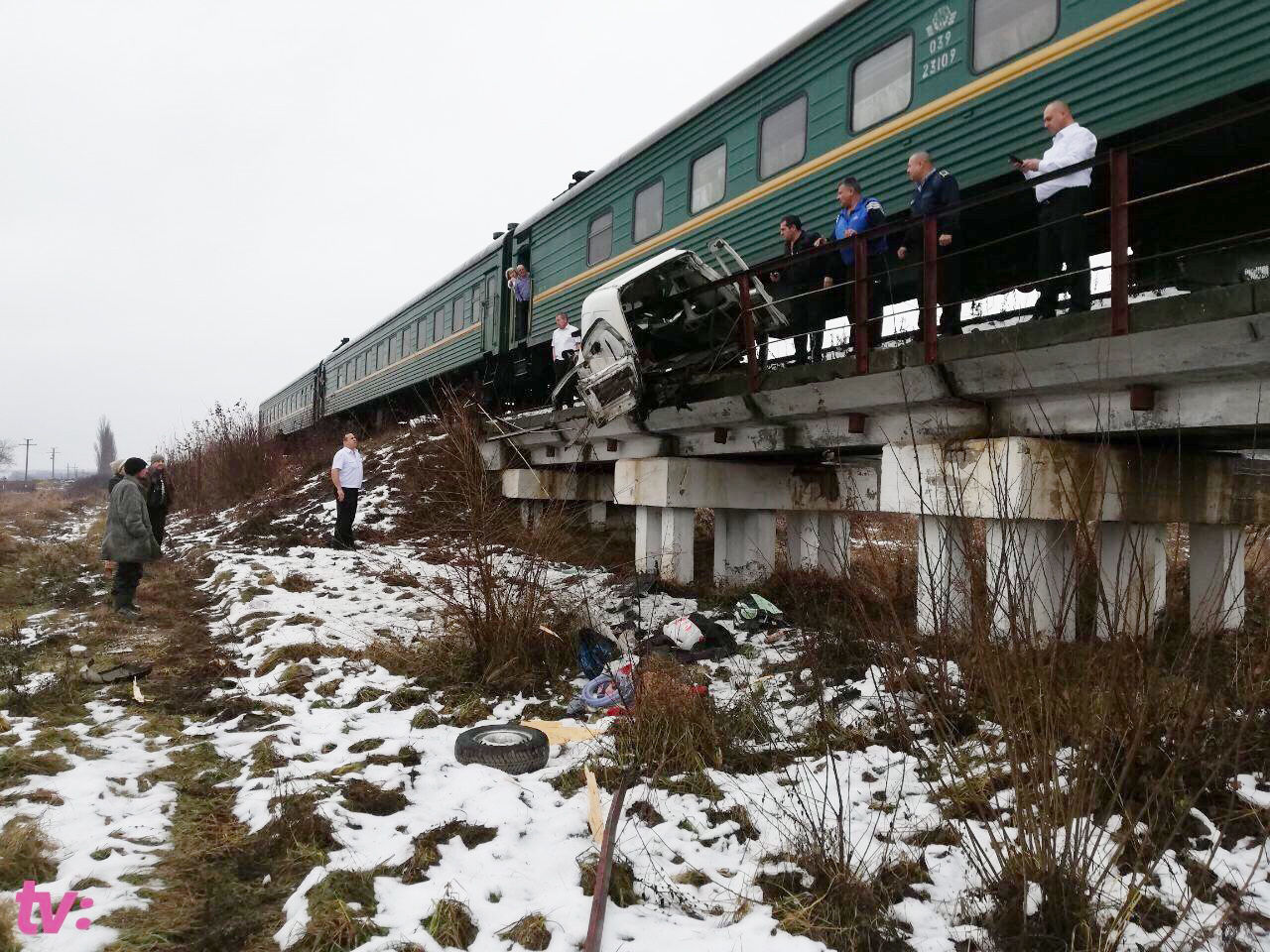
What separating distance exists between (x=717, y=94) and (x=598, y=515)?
19.3ft

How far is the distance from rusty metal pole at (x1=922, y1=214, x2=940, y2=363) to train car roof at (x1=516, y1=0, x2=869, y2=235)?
2932 millimetres

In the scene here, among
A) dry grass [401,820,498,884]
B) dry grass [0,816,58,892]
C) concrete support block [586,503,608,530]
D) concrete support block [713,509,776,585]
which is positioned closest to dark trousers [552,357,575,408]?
concrete support block [586,503,608,530]

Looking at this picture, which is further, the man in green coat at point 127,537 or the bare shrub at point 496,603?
the man in green coat at point 127,537

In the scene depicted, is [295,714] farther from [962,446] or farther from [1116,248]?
[1116,248]

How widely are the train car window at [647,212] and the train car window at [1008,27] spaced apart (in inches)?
153

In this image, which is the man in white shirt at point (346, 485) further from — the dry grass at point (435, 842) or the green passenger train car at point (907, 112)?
the dry grass at point (435, 842)

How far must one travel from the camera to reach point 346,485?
9.59 meters

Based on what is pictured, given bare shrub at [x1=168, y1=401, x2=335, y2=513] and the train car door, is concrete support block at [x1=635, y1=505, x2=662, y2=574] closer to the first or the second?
the train car door

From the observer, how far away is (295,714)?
441cm

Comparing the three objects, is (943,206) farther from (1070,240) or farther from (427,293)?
(427,293)

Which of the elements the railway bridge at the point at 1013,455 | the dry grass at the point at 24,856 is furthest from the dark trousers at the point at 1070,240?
the dry grass at the point at 24,856

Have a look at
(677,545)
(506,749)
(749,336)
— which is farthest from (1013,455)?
(677,545)

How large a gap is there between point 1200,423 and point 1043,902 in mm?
2766

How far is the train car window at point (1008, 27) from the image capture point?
5273 millimetres
